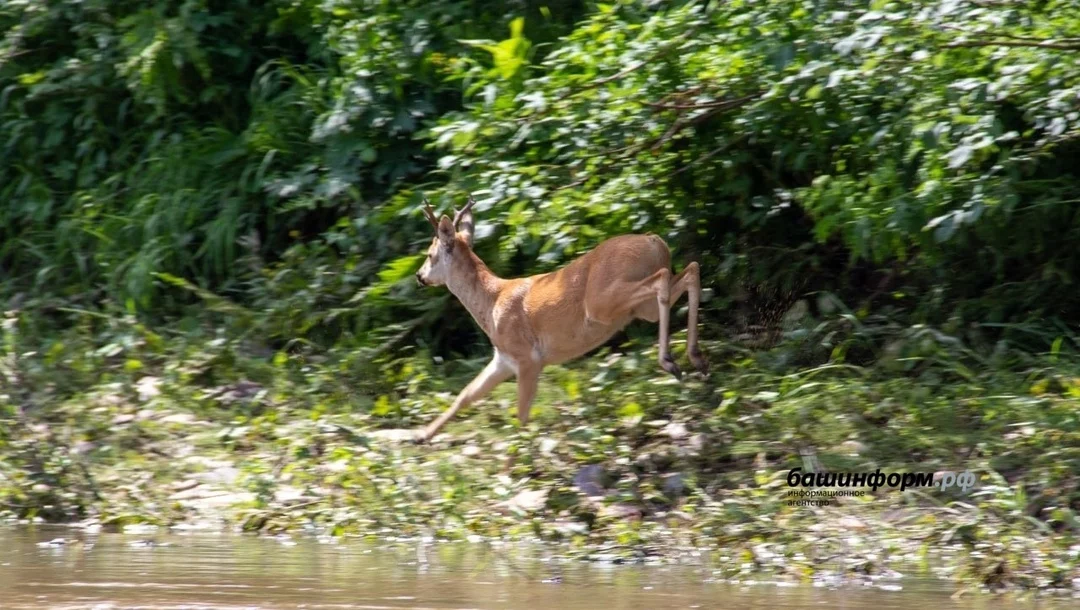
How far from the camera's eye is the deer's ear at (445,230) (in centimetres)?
922

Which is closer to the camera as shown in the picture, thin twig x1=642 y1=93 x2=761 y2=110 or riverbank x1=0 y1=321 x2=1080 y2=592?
riverbank x1=0 y1=321 x2=1080 y2=592

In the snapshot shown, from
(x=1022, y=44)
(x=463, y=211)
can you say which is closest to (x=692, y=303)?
(x=463, y=211)

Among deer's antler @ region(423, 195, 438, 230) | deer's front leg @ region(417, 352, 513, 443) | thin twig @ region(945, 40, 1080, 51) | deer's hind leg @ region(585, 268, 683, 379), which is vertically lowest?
deer's front leg @ region(417, 352, 513, 443)

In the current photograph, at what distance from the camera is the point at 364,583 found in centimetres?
587

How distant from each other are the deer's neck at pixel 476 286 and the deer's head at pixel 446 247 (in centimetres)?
5

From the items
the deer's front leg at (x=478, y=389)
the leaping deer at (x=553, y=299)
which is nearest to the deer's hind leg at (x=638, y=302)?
the leaping deer at (x=553, y=299)

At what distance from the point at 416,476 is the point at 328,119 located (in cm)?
388

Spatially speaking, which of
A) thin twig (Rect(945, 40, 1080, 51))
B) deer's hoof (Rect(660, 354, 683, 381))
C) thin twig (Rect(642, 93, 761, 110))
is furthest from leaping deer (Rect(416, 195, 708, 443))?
thin twig (Rect(945, 40, 1080, 51))

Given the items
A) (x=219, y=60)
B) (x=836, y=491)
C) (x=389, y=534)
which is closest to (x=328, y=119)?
(x=219, y=60)

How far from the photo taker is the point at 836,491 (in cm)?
733

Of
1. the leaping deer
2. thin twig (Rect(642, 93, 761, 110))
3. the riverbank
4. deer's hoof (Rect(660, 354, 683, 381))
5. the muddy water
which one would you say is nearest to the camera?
the muddy water

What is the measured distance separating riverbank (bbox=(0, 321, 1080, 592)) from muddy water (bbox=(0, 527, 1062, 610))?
316mm

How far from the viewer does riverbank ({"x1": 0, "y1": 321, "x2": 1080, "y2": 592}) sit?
651cm

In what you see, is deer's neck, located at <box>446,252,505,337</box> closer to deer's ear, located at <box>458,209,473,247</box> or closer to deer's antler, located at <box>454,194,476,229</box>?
deer's ear, located at <box>458,209,473,247</box>
